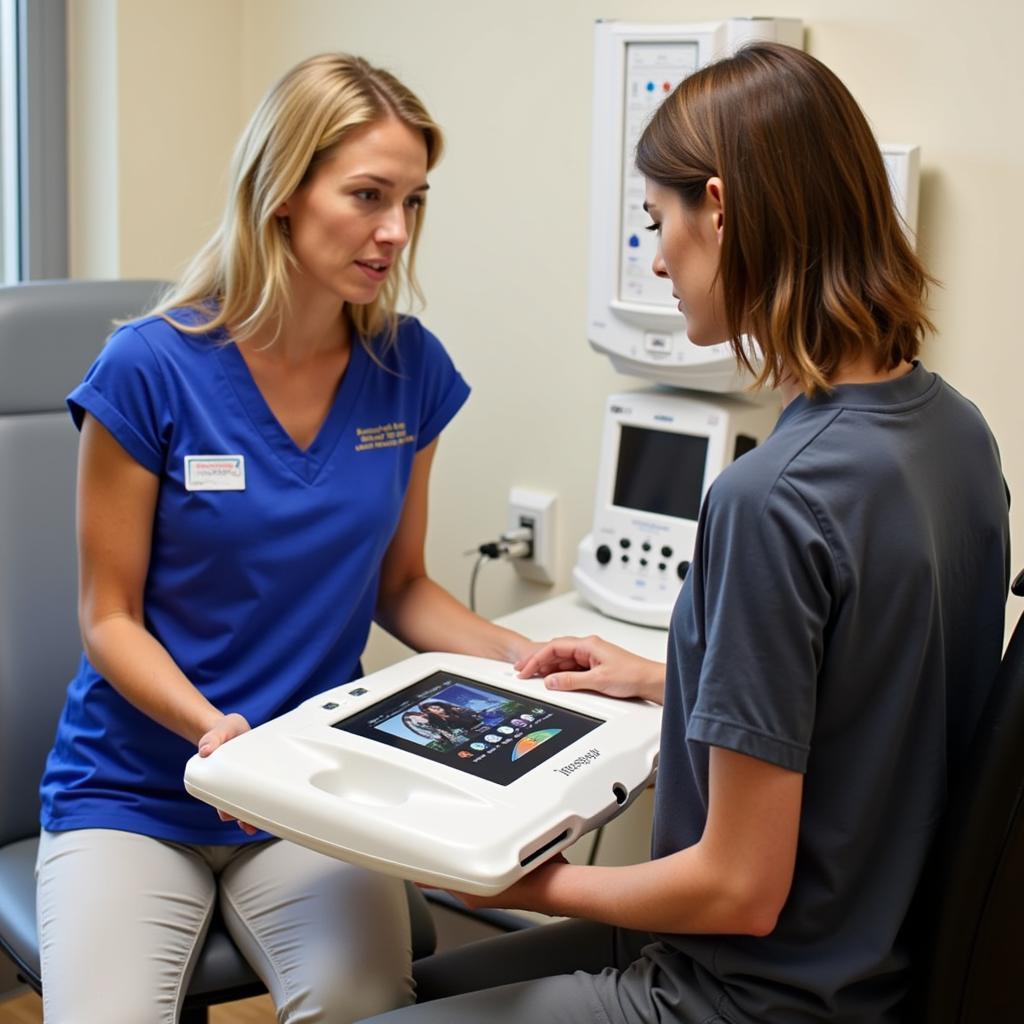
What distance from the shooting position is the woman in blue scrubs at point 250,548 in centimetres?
129

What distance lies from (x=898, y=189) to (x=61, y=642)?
1.11m

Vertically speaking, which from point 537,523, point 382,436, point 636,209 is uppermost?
point 636,209

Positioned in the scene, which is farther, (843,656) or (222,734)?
(222,734)

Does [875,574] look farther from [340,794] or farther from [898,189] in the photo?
[898,189]

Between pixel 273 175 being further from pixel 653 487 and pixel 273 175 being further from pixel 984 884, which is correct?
pixel 984 884

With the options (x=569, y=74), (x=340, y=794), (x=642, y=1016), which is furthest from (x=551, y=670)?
(x=569, y=74)

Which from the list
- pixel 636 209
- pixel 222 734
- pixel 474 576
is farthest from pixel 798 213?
pixel 474 576

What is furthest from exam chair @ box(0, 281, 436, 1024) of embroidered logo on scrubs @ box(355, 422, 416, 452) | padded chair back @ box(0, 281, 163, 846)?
embroidered logo on scrubs @ box(355, 422, 416, 452)

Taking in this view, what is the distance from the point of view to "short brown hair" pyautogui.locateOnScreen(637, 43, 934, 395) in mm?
933

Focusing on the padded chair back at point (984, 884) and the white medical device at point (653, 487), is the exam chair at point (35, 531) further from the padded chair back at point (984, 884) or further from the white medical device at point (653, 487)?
the padded chair back at point (984, 884)

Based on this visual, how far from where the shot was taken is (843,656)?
2.92 feet

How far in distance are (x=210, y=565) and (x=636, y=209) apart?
0.73 m

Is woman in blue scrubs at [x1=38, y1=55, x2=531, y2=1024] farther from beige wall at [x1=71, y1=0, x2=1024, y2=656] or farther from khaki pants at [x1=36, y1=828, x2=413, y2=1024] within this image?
beige wall at [x1=71, y1=0, x2=1024, y2=656]

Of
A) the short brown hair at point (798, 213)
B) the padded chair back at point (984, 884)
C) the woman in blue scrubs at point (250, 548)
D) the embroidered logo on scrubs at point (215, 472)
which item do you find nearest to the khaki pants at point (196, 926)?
the woman in blue scrubs at point (250, 548)
